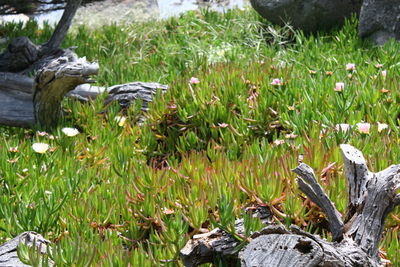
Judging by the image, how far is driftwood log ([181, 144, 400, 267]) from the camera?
2.25 m

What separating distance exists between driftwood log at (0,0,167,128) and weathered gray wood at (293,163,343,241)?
2.72m

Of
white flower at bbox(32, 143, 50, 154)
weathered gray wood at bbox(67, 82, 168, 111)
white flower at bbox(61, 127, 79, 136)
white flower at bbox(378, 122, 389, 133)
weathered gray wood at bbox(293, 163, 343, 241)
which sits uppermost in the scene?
weathered gray wood at bbox(293, 163, 343, 241)

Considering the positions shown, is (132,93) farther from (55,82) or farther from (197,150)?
(197,150)

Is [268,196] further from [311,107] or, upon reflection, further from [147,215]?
[311,107]

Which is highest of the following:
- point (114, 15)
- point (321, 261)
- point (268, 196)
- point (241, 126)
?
point (321, 261)

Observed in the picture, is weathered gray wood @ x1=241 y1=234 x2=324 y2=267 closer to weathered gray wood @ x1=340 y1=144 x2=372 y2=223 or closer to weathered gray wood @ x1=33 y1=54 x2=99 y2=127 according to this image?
weathered gray wood @ x1=340 y1=144 x2=372 y2=223

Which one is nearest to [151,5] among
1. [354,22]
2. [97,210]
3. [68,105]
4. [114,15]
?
[114,15]

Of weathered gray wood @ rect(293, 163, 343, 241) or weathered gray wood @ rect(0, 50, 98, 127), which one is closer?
weathered gray wood @ rect(293, 163, 343, 241)

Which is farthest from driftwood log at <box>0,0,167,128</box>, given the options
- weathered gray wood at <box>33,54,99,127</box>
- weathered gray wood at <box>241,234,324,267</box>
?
weathered gray wood at <box>241,234,324,267</box>

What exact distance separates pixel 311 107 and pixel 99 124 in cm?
176

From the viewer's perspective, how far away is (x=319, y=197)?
265cm

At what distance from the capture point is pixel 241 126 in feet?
15.7

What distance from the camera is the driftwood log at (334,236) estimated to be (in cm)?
225

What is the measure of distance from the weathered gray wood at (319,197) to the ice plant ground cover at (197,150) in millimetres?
242
